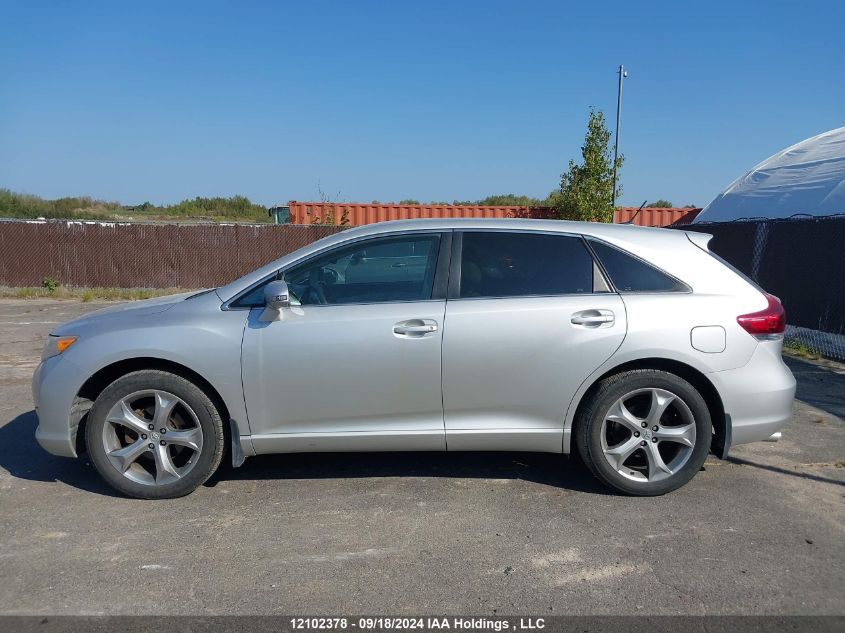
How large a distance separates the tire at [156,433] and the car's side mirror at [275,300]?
2.07 ft

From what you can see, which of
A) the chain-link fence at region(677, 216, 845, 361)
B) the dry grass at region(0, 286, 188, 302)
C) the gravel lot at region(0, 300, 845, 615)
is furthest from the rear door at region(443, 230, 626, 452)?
the dry grass at region(0, 286, 188, 302)

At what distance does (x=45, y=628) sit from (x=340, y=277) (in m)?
2.43

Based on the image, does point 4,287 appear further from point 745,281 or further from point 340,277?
point 745,281

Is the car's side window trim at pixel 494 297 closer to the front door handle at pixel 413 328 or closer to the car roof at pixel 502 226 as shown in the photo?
the car roof at pixel 502 226

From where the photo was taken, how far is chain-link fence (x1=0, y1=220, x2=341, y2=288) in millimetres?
18422

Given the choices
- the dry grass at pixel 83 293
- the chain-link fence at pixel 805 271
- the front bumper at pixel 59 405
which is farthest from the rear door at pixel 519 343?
the dry grass at pixel 83 293

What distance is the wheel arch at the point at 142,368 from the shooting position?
13.5 ft

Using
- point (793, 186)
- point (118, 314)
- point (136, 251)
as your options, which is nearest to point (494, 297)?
point (118, 314)

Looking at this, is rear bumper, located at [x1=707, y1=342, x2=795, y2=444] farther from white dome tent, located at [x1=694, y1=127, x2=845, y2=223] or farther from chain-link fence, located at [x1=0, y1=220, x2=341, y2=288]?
chain-link fence, located at [x1=0, y1=220, x2=341, y2=288]

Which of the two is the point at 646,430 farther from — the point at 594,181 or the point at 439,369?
the point at 594,181

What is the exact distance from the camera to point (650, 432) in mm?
4102

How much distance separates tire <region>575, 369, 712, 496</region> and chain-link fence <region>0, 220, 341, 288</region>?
15.6 metres

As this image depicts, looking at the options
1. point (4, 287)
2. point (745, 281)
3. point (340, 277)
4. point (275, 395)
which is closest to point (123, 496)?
point (275, 395)

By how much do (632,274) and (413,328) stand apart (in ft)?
4.76
